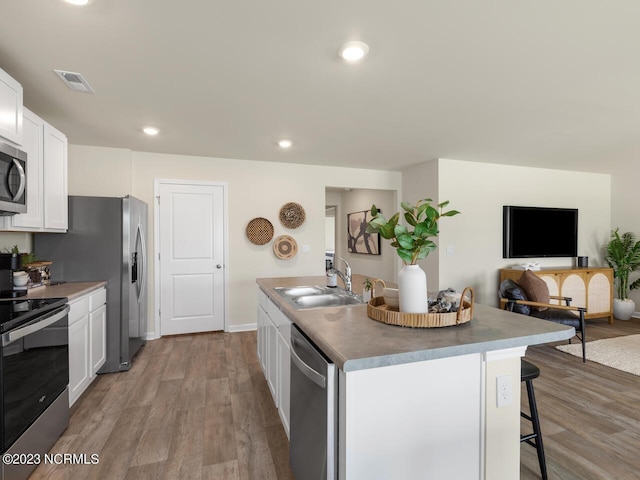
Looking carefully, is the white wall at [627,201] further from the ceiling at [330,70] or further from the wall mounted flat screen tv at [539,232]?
the ceiling at [330,70]

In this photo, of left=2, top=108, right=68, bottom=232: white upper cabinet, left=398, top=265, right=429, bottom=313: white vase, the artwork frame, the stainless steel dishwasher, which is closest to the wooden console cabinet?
the artwork frame

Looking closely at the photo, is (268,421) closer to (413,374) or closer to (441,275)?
(413,374)

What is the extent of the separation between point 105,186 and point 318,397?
12.7 ft

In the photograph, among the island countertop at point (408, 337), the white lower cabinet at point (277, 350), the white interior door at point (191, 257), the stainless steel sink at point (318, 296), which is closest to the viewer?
the island countertop at point (408, 337)

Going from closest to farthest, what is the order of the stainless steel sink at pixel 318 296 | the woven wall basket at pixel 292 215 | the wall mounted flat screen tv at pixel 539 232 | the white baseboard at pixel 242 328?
the stainless steel sink at pixel 318 296
the white baseboard at pixel 242 328
the woven wall basket at pixel 292 215
the wall mounted flat screen tv at pixel 539 232

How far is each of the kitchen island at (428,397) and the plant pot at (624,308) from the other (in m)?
5.28

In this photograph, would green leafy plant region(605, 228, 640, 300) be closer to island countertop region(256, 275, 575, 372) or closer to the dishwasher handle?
island countertop region(256, 275, 575, 372)

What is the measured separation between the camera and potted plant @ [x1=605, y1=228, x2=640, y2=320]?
17.2 ft

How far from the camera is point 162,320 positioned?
14.1ft

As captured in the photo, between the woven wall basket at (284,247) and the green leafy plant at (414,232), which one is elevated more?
the green leafy plant at (414,232)

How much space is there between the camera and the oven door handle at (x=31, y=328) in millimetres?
1582

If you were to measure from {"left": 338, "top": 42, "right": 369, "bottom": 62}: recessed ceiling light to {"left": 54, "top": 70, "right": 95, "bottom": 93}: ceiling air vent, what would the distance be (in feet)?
5.83

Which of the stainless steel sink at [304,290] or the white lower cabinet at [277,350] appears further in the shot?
the stainless steel sink at [304,290]

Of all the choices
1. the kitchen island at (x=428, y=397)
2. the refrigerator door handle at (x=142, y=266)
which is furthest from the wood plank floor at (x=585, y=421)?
the refrigerator door handle at (x=142, y=266)
